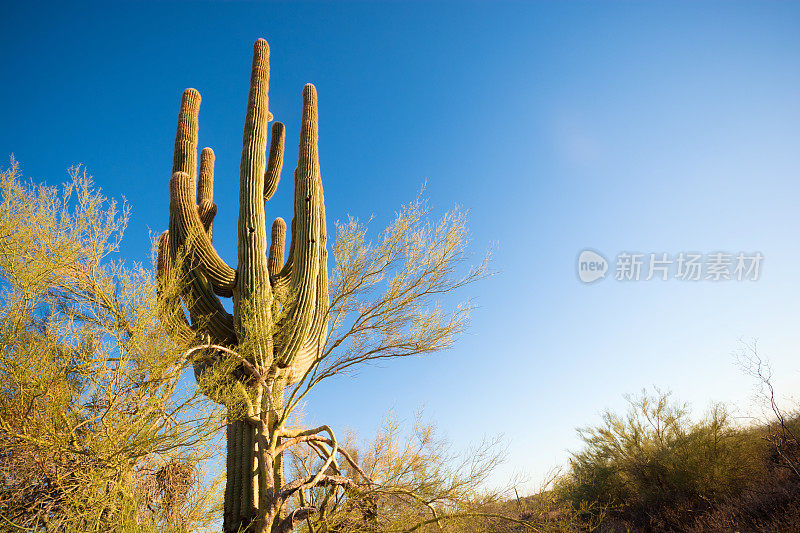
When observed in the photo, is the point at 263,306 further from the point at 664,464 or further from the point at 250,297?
the point at 664,464

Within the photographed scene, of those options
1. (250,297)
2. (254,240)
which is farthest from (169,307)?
(254,240)

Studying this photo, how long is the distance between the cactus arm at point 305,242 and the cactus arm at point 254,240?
38cm

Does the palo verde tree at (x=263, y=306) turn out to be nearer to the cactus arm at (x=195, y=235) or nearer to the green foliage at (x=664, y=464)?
the cactus arm at (x=195, y=235)

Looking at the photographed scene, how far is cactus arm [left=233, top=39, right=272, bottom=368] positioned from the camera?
18.2ft

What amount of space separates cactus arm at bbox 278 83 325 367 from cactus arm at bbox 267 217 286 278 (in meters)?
0.84

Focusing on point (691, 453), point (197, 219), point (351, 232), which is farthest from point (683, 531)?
point (197, 219)

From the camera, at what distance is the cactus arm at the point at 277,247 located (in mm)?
7295

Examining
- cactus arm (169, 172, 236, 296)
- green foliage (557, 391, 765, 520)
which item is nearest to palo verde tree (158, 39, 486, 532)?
Result: cactus arm (169, 172, 236, 296)

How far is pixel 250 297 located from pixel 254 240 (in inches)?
31.0

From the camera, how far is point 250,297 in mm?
5691

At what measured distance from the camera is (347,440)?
27.4 ft

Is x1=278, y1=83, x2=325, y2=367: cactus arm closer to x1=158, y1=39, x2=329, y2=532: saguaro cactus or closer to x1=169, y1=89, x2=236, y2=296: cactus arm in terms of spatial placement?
x1=158, y1=39, x2=329, y2=532: saguaro cactus

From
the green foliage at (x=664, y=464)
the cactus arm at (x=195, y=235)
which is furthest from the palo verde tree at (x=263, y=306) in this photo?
the green foliage at (x=664, y=464)

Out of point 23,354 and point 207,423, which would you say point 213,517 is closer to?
point 207,423
